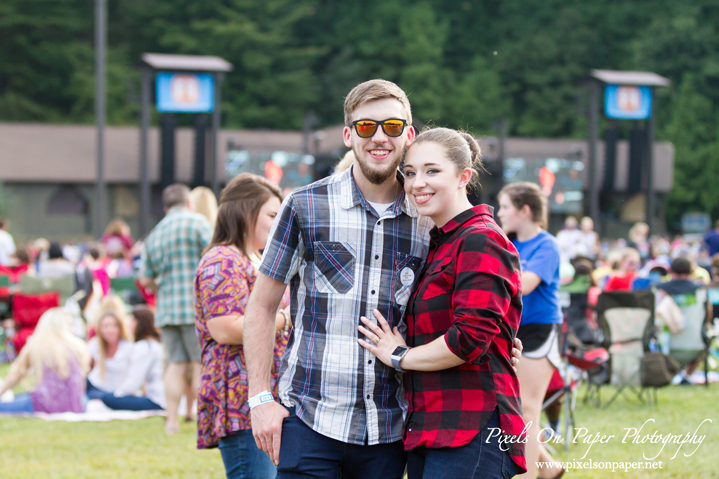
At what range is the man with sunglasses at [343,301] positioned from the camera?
242cm

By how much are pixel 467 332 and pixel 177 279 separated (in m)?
4.22

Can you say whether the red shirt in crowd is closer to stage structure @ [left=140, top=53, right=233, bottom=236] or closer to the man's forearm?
the man's forearm

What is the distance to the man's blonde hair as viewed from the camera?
2.50m

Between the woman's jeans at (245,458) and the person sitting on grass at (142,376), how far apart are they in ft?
15.5

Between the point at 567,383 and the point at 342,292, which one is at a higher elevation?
the point at 342,292

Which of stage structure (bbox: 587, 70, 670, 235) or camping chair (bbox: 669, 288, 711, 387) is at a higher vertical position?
stage structure (bbox: 587, 70, 670, 235)

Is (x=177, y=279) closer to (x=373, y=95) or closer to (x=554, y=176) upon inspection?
(x=373, y=95)

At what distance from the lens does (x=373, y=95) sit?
8.20 ft

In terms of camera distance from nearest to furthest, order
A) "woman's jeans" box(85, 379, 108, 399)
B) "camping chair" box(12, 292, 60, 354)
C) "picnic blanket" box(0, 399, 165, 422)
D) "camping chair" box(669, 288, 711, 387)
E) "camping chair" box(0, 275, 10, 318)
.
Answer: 1. "picnic blanket" box(0, 399, 165, 422)
2. "woman's jeans" box(85, 379, 108, 399)
3. "camping chair" box(669, 288, 711, 387)
4. "camping chair" box(12, 292, 60, 354)
5. "camping chair" box(0, 275, 10, 318)

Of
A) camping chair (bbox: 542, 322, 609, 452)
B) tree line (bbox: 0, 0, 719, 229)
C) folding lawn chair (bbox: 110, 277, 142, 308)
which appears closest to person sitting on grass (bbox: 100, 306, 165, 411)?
folding lawn chair (bbox: 110, 277, 142, 308)

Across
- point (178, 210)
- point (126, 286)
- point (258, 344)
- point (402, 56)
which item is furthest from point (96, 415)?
point (402, 56)

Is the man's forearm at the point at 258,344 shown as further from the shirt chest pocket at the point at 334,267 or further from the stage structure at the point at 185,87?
the stage structure at the point at 185,87

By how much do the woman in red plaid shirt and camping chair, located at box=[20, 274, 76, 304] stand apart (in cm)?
862

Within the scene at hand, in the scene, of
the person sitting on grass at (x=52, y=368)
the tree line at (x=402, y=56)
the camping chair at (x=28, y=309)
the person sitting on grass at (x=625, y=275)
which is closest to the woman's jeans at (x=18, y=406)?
the person sitting on grass at (x=52, y=368)
